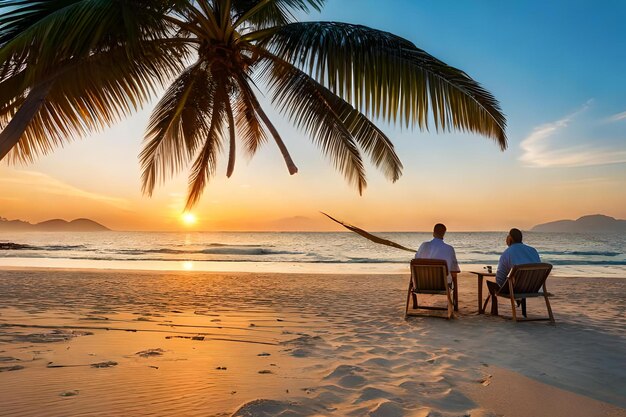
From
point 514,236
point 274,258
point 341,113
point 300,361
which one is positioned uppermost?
point 341,113

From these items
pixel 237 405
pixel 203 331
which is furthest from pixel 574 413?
pixel 203 331

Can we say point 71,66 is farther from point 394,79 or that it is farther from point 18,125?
point 394,79

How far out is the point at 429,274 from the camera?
6.43 metres

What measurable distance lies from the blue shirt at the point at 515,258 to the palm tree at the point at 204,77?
4.95 feet

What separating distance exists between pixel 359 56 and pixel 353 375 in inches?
156

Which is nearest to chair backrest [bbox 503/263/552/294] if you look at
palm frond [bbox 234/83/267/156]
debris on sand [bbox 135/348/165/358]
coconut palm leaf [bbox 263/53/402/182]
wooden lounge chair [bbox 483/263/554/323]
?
wooden lounge chair [bbox 483/263/554/323]

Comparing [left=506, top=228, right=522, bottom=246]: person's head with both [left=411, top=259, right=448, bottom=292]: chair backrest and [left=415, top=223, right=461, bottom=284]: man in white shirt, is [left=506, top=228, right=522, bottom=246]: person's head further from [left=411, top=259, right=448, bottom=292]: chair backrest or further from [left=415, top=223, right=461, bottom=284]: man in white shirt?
[left=411, top=259, right=448, bottom=292]: chair backrest

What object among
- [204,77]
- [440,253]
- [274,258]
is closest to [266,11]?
[204,77]

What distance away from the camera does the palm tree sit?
4148 mm

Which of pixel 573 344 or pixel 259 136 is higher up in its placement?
pixel 259 136

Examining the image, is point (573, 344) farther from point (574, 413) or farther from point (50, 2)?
point (50, 2)

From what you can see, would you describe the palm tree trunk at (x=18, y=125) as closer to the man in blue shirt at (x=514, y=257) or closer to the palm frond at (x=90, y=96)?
the palm frond at (x=90, y=96)

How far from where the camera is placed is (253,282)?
41.5ft

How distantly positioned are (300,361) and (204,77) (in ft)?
19.3
